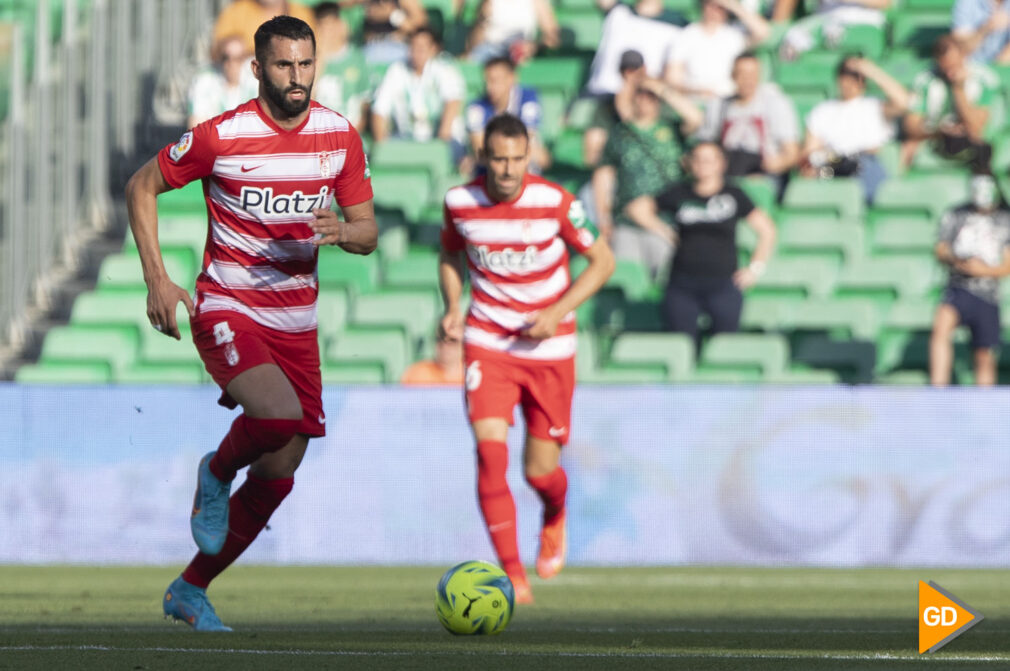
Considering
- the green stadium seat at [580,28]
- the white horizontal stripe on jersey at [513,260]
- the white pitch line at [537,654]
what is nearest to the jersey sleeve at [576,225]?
the white horizontal stripe on jersey at [513,260]

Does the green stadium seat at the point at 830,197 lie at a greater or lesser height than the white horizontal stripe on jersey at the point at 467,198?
greater

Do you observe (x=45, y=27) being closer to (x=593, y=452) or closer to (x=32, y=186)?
(x=32, y=186)

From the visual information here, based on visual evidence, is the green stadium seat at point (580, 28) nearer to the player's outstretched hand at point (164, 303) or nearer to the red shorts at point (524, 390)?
the red shorts at point (524, 390)

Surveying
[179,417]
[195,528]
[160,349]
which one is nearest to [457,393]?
[179,417]

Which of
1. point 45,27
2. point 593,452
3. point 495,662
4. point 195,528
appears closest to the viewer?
point 495,662

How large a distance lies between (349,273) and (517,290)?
4468 mm

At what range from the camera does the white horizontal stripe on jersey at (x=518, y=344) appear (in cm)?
827

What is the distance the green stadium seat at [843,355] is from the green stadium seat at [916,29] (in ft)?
12.4

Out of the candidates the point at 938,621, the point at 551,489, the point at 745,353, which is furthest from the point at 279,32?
the point at 745,353

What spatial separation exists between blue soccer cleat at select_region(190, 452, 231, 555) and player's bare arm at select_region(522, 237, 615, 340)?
205 centimetres

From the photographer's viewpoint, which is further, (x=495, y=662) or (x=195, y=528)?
(x=195, y=528)

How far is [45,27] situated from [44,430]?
3.88m

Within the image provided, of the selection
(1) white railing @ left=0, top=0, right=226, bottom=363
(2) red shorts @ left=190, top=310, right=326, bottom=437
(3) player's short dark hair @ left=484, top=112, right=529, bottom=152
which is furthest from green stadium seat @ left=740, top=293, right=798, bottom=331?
(2) red shorts @ left=190, top=310, right=326, bottom=437

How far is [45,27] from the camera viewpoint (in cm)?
1309
